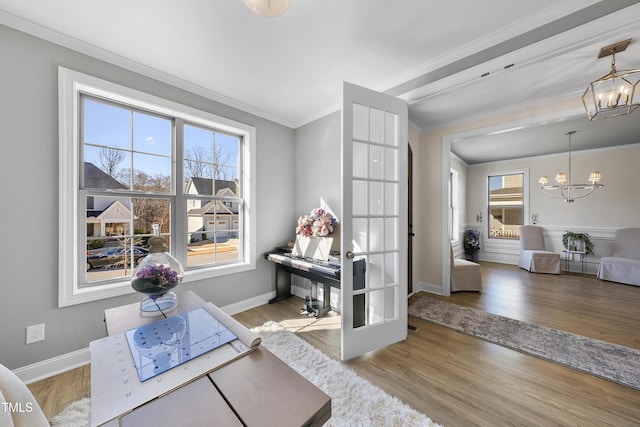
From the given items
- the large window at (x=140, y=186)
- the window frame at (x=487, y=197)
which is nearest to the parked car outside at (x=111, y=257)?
the large window at (x=140, y=186)

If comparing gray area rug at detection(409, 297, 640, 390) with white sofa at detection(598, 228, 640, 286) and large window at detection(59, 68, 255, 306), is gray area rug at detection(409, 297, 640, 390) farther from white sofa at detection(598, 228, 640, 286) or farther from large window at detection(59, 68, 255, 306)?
white sofa at detection(598, 228, 640, 286)

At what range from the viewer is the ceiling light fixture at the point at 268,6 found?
45.8 inches

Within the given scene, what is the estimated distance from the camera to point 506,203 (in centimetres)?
593

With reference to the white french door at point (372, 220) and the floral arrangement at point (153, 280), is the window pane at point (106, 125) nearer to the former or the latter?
the floral arrangement at point (153, 280)

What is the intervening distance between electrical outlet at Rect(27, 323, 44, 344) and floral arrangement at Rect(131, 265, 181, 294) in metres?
1.35

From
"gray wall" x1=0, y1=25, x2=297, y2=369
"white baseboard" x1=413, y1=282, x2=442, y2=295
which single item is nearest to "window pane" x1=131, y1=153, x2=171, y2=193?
"gray wall" x1=0, y1=25, x2=297, y2=369

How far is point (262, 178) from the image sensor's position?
3.22 meters

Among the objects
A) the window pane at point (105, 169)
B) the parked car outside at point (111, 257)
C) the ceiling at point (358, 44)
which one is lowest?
the parked car outside at point (111, 257)

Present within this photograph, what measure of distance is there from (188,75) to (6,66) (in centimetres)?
121

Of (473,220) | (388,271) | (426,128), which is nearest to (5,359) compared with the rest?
(388,271)

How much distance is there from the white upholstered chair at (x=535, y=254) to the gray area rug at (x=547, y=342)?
308 cm

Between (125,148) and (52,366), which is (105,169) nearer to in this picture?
(125,148)

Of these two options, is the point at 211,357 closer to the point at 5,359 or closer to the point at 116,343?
the point at 116,343

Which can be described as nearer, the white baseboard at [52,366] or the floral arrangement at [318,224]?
the white baseboard at [52,366]
